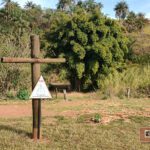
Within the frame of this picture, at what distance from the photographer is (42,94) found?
7.72 metres

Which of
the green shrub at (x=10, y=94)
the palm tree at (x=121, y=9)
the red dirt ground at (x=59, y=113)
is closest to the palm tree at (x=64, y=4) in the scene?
the palm tree at (x=121, y=9)

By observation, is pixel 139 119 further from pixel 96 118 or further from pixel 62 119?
pixel 62 119

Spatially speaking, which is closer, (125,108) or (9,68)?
(125,108)

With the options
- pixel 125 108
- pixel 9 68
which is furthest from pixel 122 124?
pixel 9 68

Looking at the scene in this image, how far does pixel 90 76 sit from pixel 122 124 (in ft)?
26.4

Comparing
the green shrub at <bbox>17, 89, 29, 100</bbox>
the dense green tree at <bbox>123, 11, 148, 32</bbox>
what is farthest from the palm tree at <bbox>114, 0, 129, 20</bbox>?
the green shrub at <bbox>17, 89, 29, 100</bbox>

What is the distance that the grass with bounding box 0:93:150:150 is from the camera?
24.3 feet

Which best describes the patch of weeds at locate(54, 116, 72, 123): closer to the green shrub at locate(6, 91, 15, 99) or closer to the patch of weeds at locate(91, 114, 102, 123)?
the patch of weeds at locate(91, 114, 102, 123)

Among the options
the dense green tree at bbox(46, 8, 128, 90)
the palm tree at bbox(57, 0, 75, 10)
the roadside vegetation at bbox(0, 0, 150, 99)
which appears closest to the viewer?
the roadside vegetation at bbox(0, 0, 150, 99)

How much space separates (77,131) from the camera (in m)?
8.45

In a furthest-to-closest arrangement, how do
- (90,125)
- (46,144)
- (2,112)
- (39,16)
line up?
(39,16) < (2,112) < (90,125) < (46,144)

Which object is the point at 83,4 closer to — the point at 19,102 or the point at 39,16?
the point at 39,16

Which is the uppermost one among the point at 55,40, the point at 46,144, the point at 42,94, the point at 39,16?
the point at 39,16

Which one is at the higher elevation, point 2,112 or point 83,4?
point 83,4
